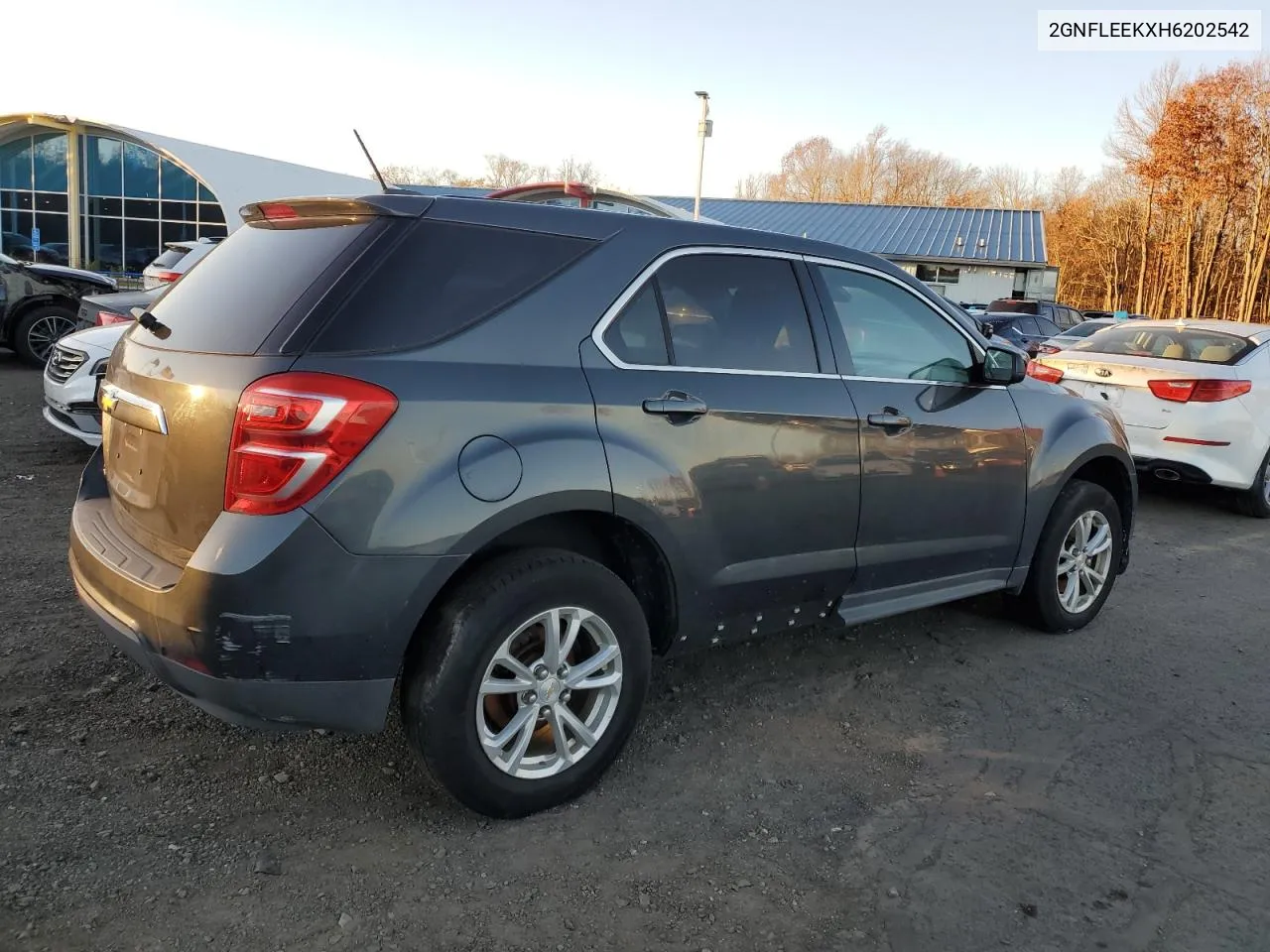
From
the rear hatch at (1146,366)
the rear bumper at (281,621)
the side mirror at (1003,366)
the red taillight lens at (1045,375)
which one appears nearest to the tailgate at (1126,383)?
the rear hatch at (1146,366)

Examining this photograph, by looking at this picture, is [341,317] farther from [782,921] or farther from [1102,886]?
[1102,886]

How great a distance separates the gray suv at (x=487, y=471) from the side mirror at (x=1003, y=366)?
0.52 m

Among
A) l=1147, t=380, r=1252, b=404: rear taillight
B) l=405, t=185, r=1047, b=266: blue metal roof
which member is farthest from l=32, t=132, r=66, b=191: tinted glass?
l=1147, t=380, r=1252, b=404: rear taillight

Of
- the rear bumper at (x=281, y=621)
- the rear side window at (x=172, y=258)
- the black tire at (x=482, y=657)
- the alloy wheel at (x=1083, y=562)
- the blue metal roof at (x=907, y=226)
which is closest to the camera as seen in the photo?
the rear bumper at (x=281, y=621)

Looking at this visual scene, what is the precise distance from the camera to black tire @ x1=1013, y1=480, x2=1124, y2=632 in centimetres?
471

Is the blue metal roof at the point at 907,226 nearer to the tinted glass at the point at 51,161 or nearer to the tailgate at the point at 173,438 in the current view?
the tinted glass at the point at 51,161

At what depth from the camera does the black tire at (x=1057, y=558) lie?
4.71m

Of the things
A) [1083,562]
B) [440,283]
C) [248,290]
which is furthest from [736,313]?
[1083,562]

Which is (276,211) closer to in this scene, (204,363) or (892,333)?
(204,363)

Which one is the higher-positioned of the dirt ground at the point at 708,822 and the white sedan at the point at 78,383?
the white sedan at the point at 78,383

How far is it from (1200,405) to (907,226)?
36614 mm

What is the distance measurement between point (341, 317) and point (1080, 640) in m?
3.99

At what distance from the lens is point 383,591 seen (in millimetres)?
2568

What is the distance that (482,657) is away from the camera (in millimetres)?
2729
